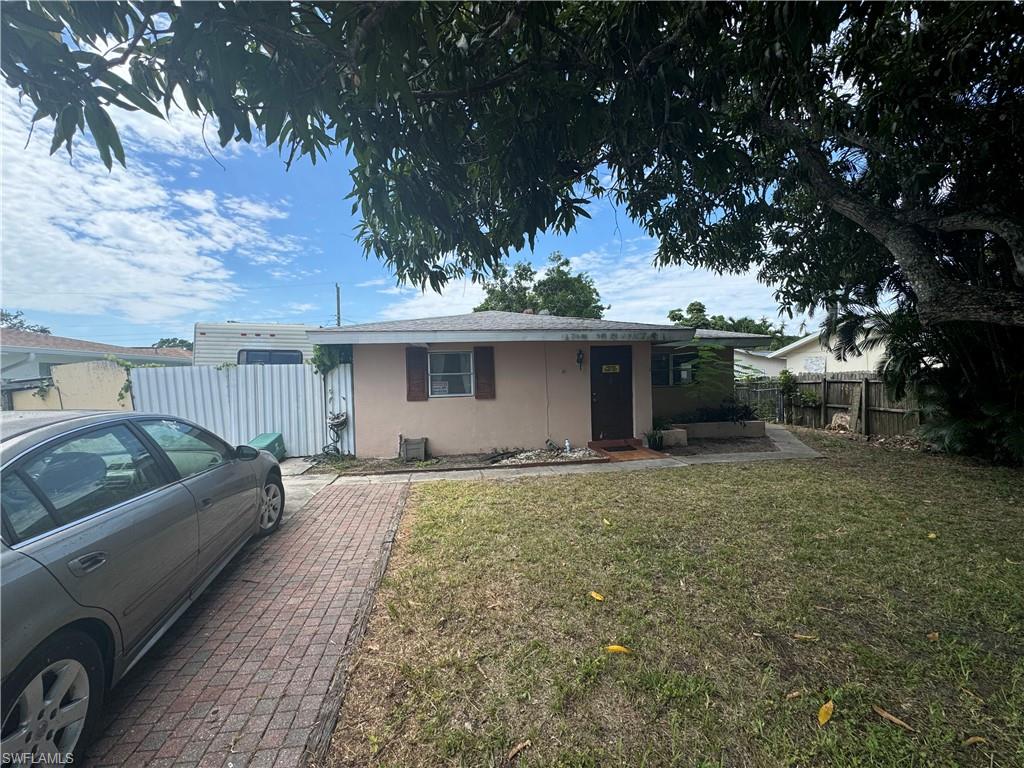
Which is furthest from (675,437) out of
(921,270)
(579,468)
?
(921,270)

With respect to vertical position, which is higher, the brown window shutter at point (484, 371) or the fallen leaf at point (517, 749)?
the brown window shutter at point (484, 371)

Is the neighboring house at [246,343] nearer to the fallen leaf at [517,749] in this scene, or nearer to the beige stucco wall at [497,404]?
the beige stucco wall at [497,404]

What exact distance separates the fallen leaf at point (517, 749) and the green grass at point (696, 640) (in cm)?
2

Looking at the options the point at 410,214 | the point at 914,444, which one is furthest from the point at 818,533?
the point at 914,444

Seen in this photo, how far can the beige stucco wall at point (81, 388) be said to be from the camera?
31.6 feet

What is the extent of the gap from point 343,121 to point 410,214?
0.94 meters

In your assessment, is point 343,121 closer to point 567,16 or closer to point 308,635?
point 567,16

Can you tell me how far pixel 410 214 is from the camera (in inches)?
140

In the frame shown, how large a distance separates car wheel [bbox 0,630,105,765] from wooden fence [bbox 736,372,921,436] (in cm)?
1283

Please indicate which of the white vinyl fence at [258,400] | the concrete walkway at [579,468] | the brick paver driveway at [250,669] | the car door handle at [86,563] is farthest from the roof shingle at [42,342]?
the car door handle at [86,563]

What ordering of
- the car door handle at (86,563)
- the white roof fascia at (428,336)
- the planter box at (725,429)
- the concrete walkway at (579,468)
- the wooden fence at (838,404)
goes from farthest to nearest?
the planter box at (725,429) → the wooden fence at (838,404) → the white roof fascia at (428,336) → the concrete walkway at (579,468) → the car door handle at (86,563)

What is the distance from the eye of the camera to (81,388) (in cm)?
984

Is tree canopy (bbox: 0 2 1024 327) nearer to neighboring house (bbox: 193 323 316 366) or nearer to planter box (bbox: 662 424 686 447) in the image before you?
planter box (bbox: 662 424 686 447)

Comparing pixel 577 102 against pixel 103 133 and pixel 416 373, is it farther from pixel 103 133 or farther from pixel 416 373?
pixel 416 373
